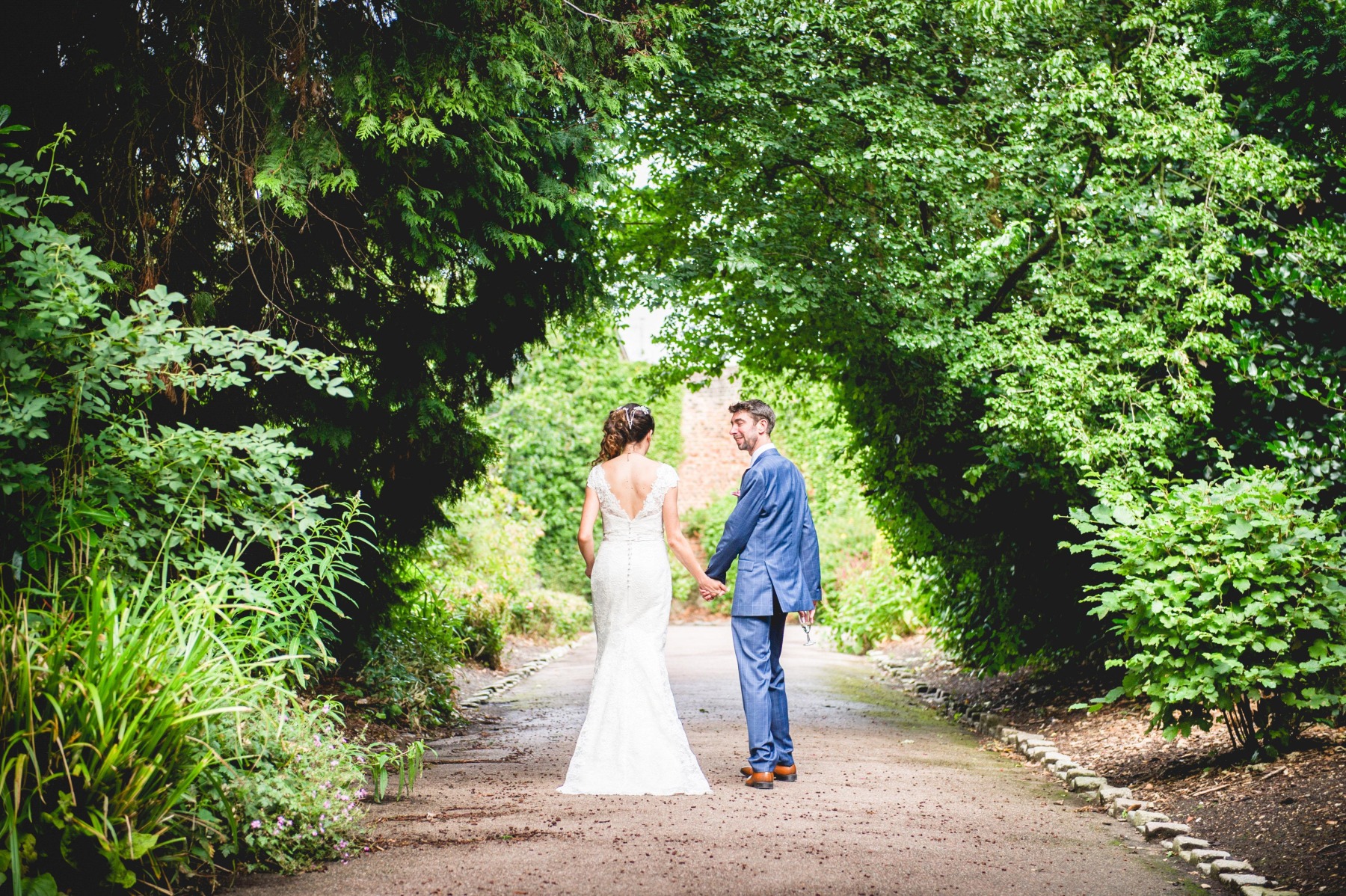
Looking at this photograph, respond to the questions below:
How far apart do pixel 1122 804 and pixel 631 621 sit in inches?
112

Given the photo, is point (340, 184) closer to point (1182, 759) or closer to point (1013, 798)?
point (1013, 798)

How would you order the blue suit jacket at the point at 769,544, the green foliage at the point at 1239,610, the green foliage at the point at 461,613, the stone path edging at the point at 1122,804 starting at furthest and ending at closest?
the green foliage at the point at 461,613 → the blue suit jacket at the point at 769,544 → the green foliage at the point at 1239,610 → the stone path edging at the point at 1122,804

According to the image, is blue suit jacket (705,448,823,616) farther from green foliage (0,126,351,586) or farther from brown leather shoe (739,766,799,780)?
green foliage (0,126,351,586)

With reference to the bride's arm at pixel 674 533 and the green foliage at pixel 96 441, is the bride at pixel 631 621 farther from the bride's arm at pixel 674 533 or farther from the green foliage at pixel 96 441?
the green foliage at pixel 96 441

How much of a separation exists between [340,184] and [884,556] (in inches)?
591

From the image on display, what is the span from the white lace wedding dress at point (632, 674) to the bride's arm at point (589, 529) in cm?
4

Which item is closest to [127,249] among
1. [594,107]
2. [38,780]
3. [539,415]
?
[594,107]

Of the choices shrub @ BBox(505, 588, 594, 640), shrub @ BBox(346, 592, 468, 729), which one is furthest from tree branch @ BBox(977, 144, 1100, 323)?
shrub @ BBox(505, 588, 594, 640)

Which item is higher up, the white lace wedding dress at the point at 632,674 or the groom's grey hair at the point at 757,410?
the groom's grey hair at the point at 757,410

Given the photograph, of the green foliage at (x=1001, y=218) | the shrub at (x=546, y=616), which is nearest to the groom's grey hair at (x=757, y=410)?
the green foliage at (x=1001, y=218)

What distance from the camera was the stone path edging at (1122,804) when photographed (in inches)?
173

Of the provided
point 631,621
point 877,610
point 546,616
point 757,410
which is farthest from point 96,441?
point 546,616

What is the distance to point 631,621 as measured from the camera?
5965 mm

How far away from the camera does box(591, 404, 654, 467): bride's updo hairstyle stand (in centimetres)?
601
